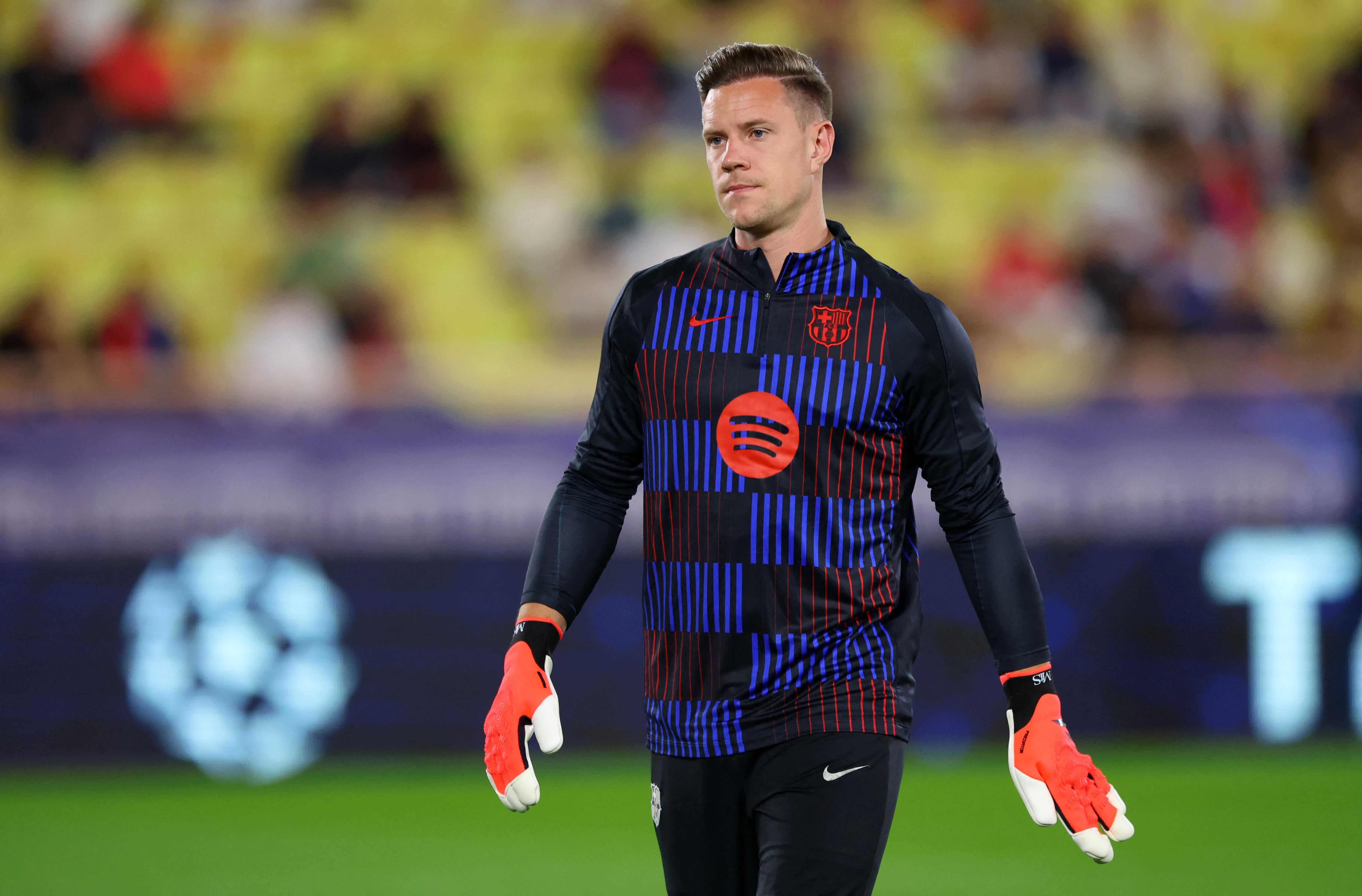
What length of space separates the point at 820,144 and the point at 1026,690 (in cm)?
114

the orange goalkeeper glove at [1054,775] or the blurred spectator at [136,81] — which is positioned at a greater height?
the blurred spectator at [136,81]

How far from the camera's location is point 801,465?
3.19 m

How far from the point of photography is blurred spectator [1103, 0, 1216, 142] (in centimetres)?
1092

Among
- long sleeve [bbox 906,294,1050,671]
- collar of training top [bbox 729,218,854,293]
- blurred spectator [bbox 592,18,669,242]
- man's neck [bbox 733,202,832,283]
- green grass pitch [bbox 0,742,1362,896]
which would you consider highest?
blurred spectator [bbox 592,18,669,242]

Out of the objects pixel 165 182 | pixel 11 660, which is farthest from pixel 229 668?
pixel 165 182

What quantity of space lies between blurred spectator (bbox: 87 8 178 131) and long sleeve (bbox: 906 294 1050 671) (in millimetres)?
8855

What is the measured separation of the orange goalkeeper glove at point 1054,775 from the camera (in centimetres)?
303

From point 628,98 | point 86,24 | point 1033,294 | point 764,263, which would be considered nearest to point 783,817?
point 764,263

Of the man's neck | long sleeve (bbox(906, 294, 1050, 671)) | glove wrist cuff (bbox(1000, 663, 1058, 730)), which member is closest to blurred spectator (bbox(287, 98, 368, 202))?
the man's neck

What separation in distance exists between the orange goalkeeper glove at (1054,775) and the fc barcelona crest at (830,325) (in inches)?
28.0

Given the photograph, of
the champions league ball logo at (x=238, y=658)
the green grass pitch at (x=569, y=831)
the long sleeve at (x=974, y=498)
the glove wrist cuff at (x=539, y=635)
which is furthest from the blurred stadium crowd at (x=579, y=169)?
the long sleeve at (x=974, y=498)

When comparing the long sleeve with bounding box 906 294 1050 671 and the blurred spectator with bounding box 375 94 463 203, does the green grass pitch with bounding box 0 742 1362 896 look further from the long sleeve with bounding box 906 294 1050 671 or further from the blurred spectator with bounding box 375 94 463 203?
the blurred spectator with bounding box 375 94 463 203

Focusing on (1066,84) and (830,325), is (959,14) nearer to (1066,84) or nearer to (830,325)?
(1066,84)

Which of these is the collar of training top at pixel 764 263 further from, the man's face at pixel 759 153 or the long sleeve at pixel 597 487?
the long sleeve at pixel 597 487
